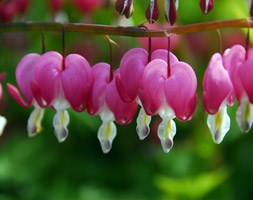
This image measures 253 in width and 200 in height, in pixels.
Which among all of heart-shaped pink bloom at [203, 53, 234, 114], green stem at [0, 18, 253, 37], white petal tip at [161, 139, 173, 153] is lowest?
white petal tip at [161, 139, 173, 153]

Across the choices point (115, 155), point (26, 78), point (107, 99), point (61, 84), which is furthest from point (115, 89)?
point (115, 155)

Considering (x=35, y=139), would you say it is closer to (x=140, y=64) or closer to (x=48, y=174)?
(x=48, y=174)

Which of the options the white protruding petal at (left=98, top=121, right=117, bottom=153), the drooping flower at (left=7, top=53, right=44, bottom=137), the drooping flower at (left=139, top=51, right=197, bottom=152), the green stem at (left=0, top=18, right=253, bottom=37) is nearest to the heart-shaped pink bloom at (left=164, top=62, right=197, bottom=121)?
the drooping flower at (left=139, top=51, right=197, bottom=152)

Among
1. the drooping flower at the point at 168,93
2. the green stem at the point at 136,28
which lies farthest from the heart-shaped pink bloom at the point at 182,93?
the green stem at the point at 136,28

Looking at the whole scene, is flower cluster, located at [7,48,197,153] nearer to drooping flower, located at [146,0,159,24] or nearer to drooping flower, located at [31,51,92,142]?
drooping flower, located at [31,51,92,142]

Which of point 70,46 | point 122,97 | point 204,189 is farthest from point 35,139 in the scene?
point 122,97

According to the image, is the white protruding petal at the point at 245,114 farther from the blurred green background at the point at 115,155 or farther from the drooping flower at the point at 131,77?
the blurred green background at the point at 115,155

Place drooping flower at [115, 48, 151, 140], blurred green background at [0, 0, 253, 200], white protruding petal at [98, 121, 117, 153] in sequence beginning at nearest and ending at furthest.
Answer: drooping flower at [115, 48, 151, 140]
white protruding petal at [98, 121, 117, 153]
blurred green background at [0, 0, 253, 200]

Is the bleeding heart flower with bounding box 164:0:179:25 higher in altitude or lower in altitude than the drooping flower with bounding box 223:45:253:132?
higher
